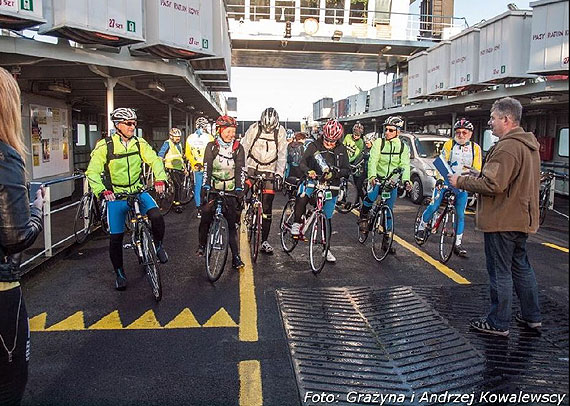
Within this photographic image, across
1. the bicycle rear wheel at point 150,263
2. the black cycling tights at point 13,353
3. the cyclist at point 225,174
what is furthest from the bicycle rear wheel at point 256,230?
the black cycling tights at point 13,353

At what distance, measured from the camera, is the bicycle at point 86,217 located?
8562 millimetres

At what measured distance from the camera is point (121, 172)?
5.89 metres

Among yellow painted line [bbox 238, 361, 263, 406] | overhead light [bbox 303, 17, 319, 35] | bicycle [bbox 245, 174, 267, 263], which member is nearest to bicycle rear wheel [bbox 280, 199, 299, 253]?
bicycle [bbox 245, 174, 267, 263]

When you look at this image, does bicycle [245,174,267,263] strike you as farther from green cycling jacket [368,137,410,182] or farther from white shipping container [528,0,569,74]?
white shipping container [528,0,569,74]

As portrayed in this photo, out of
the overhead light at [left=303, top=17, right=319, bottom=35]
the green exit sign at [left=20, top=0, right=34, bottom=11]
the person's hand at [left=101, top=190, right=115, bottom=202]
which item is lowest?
the person's hand at [left=101, top=190, right=115, bottom=202]

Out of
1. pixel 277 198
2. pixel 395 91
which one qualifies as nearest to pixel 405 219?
pixel 277 198

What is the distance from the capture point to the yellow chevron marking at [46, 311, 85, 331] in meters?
4.80

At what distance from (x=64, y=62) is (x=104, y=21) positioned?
124 centimetres

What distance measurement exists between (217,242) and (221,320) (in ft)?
5.39

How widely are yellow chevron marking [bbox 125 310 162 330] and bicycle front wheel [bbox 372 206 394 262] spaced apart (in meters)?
3.71

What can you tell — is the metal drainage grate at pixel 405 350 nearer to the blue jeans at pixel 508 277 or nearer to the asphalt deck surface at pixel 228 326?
the asphalt deck surface at pixel 228 326

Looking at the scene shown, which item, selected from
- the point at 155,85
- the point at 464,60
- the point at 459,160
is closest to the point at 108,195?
the point at 459,160

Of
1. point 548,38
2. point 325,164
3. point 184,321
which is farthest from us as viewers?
point 548,38

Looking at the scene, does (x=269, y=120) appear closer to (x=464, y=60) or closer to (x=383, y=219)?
(x=383, y=219)
